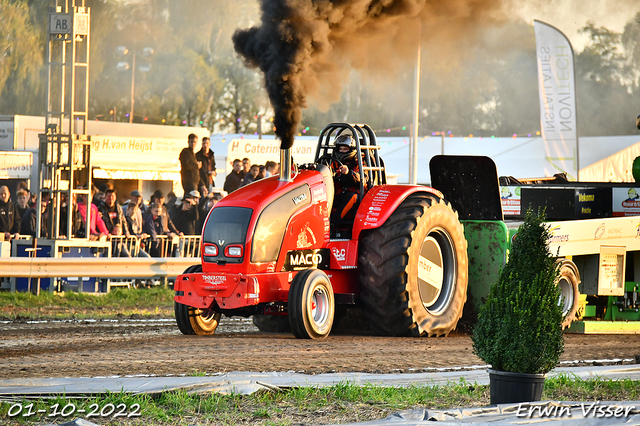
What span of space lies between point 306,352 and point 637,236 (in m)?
6.18

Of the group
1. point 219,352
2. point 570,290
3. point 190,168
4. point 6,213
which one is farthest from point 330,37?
point 190,168

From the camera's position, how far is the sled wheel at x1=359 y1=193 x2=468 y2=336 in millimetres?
9547

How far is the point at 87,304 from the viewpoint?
1417 cm

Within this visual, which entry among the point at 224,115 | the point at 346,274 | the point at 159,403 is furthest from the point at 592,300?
the point at 224,115

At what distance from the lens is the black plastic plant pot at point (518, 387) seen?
5817 mm

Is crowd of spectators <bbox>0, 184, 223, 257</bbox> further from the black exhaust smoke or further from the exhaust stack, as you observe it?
the exhaust stack

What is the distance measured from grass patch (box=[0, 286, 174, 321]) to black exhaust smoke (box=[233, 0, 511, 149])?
182 inches

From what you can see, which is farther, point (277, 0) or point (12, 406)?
point (277, 0)

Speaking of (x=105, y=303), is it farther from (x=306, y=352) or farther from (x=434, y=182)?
(x=306, y=352)

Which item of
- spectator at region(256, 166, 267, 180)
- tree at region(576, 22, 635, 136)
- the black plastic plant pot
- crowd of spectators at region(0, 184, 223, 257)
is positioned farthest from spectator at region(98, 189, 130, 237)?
tree at region(576, 22, 635, 136)

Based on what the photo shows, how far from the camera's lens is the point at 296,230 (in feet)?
30.7

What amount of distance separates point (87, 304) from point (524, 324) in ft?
31.8

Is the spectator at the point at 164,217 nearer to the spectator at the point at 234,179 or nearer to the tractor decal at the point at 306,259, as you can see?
the spectator at the point at 234,179

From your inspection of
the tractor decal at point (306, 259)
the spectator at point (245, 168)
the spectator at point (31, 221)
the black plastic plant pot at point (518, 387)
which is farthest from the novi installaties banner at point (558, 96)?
the black plastic plant pot at point (518, 387)
